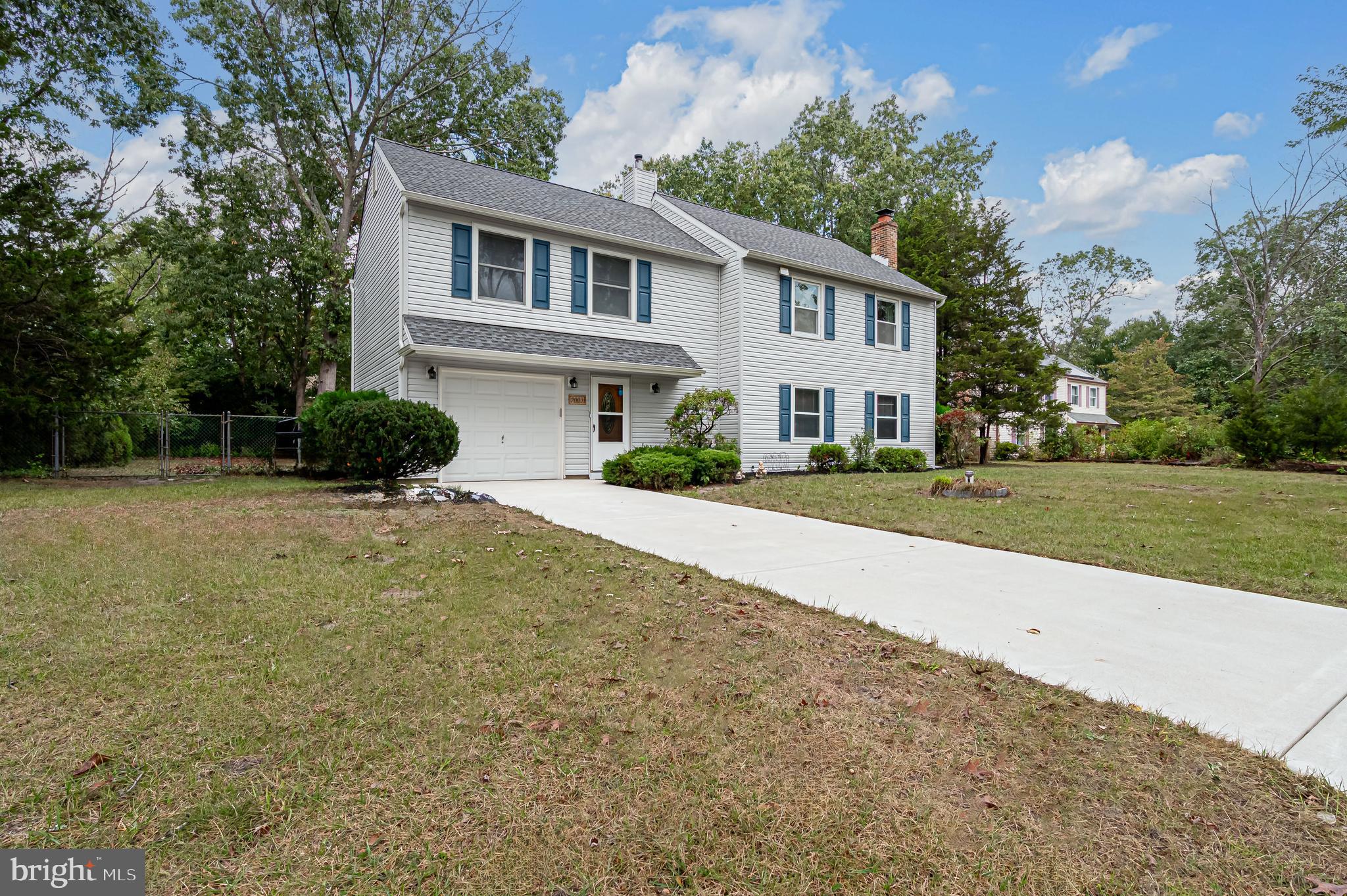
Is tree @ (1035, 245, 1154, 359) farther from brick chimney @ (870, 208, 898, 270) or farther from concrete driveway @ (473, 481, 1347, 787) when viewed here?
concrete driveway @ (473, 481, 1347, 787)

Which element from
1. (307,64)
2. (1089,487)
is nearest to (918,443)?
(1089,487)

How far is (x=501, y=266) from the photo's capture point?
11.8 m

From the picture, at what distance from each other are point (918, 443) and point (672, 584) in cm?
1571

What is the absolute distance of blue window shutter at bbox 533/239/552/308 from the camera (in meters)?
12.0

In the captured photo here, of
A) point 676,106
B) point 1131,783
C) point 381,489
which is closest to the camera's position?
point 1131,783

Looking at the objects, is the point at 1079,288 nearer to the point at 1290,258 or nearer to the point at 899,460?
the point at 1290,258

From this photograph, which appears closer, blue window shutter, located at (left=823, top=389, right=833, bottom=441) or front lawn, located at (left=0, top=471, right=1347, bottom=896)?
front lawn, located at (left=0, top=471, right=1347, bottom=896)

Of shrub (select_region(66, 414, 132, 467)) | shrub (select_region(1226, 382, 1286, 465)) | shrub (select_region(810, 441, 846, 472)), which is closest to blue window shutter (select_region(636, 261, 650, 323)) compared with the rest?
shrub (select_region(810, 441, 846, 472))

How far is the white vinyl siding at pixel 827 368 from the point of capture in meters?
14.3

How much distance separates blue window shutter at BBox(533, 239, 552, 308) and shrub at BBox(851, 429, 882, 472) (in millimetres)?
8845

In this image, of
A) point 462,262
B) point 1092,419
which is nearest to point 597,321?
point 462,262

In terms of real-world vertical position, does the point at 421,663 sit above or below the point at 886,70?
below

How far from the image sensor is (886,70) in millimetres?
19406

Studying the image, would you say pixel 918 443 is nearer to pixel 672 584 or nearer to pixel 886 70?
pixel 886 70
